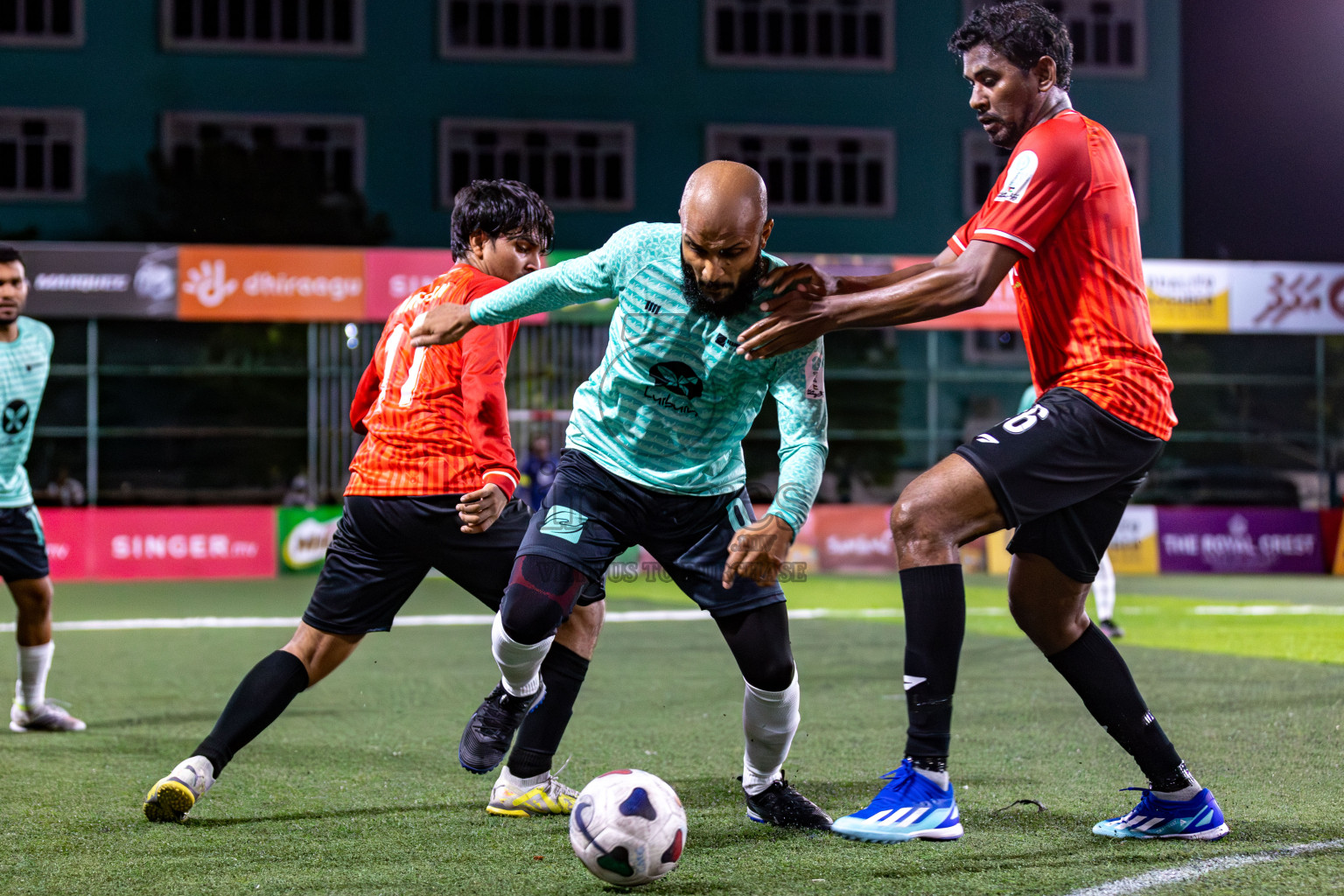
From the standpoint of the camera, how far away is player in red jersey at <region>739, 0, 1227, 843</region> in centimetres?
379

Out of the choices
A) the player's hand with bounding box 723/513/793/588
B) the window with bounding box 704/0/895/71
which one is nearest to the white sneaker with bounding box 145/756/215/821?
the player's hand with bounding box 723/513/793/588

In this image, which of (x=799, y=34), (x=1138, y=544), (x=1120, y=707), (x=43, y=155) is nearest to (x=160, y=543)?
(x=1138, y=544)

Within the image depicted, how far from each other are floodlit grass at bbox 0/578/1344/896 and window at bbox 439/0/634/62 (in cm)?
2225

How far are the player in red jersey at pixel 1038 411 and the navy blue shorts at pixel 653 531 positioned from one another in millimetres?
517

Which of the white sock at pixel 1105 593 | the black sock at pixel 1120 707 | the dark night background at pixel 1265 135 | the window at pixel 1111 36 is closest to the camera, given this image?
the black sock at pixel 1120 707

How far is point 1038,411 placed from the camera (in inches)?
153

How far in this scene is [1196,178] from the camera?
33.3 meters

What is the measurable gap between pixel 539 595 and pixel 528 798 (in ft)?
2.60

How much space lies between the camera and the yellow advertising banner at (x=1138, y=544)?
20.8 m

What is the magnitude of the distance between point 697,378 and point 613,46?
28587 mm

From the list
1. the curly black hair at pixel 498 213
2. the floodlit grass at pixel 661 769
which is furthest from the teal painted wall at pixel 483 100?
the curly black hair at pixel 498 213

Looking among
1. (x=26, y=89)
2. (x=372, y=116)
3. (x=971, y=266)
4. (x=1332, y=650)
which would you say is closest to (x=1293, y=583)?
(x=1332, y=650)

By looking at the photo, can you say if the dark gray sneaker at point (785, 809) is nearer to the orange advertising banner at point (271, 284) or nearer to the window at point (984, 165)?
the orange advertising banner at point (271, 284)

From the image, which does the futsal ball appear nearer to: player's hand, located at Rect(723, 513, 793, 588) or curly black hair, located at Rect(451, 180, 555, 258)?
player's hand, located at Rect(723, 513, 793, 588)
